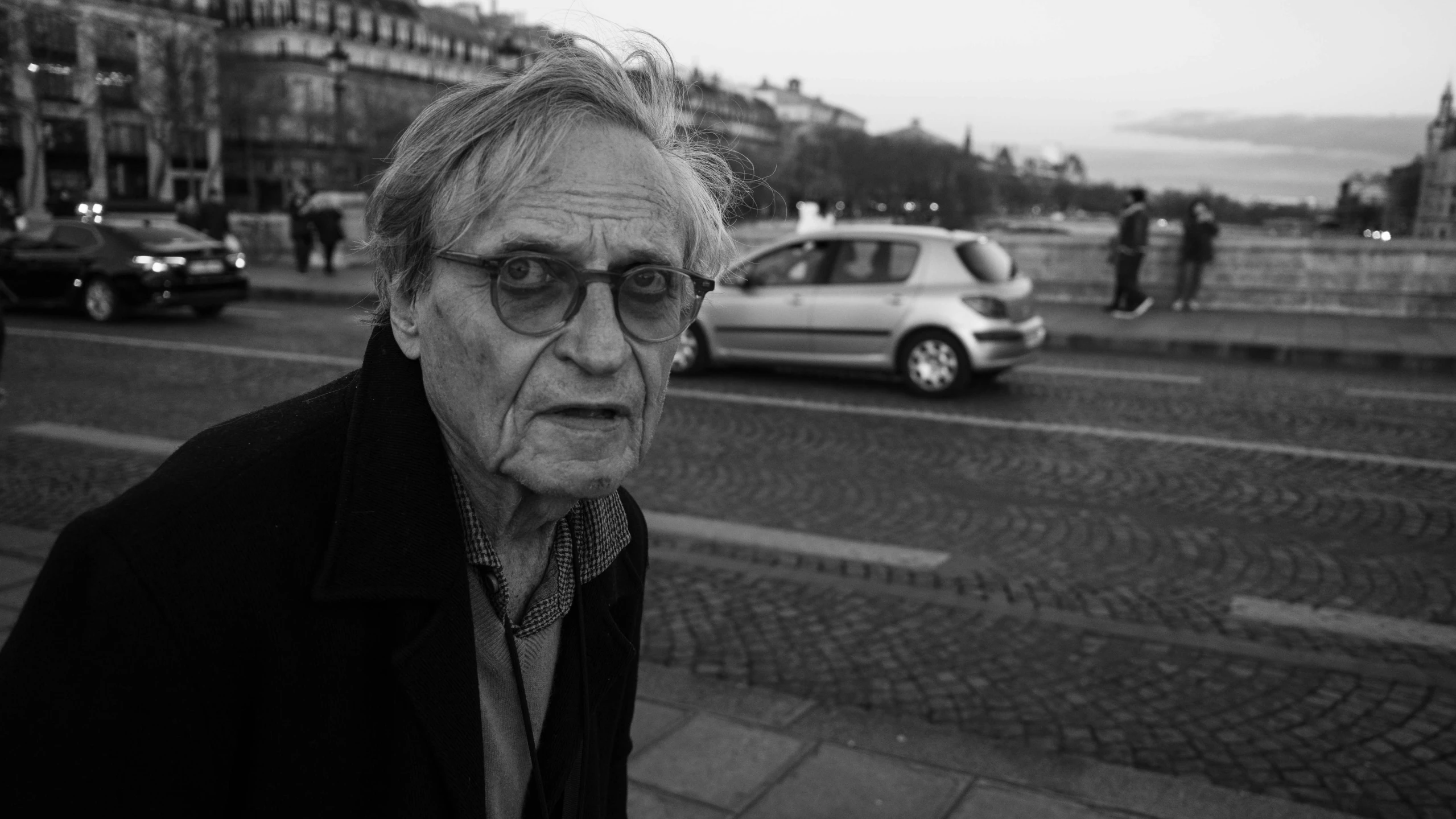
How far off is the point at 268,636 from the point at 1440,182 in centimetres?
2204

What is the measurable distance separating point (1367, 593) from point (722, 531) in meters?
3.04

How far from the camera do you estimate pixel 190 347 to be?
1339 centimetres

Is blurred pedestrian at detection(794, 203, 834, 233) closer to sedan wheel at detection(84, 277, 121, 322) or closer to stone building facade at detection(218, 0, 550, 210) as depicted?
sedan wheel at detection(84, 277, 121, 322)

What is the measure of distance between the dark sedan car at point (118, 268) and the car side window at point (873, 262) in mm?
9267

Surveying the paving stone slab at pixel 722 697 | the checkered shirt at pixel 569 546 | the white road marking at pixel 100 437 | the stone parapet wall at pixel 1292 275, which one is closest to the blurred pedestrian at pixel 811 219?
the stone parapet wall at pixel 1292 275

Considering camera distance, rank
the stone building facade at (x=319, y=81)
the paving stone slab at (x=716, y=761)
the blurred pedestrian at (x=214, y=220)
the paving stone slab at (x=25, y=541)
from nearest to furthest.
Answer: the paving stone slab at (x=716, y=761)
the paving stone slab at (x=25, y=541)
the blurred pedestrian at (x=214, y=220)
the stone building facade at (x=319, y=81)

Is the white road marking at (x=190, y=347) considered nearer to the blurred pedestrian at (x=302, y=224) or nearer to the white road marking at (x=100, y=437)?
the white road marking at (x=100, y=437)

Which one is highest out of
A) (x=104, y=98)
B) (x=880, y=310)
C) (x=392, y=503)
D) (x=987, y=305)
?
(x=104, y=98)

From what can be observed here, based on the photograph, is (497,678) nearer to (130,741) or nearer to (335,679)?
(335,679)

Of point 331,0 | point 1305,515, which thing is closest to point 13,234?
point 1305,515

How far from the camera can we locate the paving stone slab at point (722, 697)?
386 cm

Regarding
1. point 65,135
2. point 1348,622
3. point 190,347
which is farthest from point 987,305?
→ point 65,135

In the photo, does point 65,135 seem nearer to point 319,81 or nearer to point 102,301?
point 319,81

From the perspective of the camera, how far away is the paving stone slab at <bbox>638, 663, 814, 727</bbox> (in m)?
3.86
